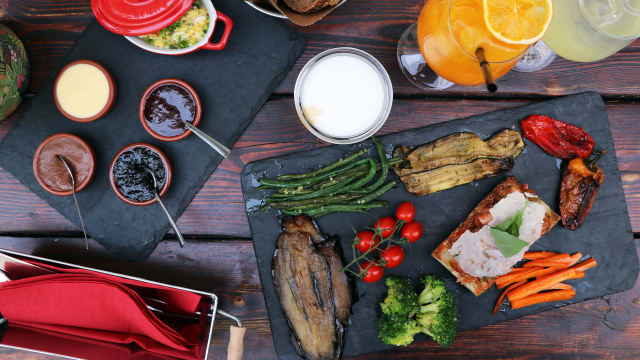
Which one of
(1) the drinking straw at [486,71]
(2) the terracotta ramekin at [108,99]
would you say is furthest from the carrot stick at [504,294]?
(2) the terracotta ramekin at [108,99]

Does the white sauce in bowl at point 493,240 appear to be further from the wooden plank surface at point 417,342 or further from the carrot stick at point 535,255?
the wooden plank surface at point 417,342

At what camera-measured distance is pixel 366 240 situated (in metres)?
2.32

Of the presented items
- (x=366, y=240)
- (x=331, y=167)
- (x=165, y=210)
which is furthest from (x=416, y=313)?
(x=165, y=210)

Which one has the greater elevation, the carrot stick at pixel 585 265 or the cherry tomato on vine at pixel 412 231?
the cherry tomato on vine at pixel 412 231

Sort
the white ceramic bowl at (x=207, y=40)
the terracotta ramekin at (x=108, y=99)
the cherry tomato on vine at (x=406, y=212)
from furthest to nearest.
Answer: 1. the cherry tomato on vine at (x=406, y=212)
2. the terracotta ramekin at (x=108, y=99)
3. the white ceramic bowl at (x=207, y=40)

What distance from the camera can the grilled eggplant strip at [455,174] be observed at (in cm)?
235

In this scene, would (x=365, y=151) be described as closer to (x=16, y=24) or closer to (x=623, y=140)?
(x=623, y=140)

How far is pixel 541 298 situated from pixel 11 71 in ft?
9.76

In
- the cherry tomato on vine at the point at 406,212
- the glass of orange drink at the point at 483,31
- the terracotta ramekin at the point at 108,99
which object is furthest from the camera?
the cherry tomato on vine at the point at 406,212

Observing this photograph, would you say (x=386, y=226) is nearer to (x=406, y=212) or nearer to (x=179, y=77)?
(x=406, y=212)

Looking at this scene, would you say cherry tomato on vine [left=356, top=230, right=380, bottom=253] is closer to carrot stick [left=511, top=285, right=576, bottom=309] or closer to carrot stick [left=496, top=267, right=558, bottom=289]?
carrot stick [left=496, top=267, right=558, bottom=289]

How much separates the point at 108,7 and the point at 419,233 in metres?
1.89

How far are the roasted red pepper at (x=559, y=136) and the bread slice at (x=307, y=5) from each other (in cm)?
123

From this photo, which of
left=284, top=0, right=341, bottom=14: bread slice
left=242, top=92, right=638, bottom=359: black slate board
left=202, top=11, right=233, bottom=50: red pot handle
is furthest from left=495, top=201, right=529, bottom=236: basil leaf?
left=202, top=11, right=233, bottom=50: red pot handle
